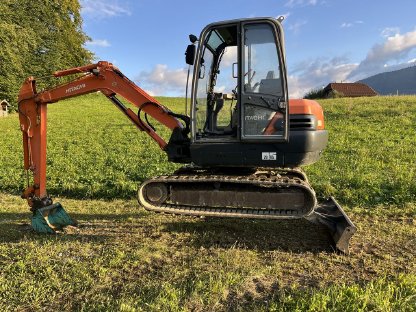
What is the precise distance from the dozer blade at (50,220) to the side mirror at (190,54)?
3.52m

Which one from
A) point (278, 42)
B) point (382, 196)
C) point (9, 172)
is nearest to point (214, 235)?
point (278, 42)

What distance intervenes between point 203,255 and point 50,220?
9.47 ft

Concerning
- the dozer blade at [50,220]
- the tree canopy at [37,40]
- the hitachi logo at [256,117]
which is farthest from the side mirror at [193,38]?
the tree canopy at [37,40]

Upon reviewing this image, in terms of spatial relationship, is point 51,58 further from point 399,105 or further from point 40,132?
point 40,132

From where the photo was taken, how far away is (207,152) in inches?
222

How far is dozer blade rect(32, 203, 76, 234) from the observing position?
6.60 metres

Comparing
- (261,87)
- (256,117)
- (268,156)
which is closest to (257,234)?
(268,156)

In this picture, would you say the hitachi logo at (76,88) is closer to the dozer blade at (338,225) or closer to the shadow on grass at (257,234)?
the shadow on grass at (257,234)

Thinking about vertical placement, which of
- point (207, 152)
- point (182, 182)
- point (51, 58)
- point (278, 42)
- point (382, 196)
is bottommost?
point (382, 196)

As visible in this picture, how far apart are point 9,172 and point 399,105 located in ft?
69.6

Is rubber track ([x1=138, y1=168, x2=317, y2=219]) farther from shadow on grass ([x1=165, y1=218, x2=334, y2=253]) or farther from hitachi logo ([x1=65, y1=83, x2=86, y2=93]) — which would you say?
hitachi logo ([x1=65, y1=83, x2=86, y2=93])

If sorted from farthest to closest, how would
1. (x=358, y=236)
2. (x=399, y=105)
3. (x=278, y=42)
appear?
(x=399, y=105) < (x=358, y=236) < (x=278, y=42)

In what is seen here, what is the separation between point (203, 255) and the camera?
5504mm

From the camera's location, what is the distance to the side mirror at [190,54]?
562cm
